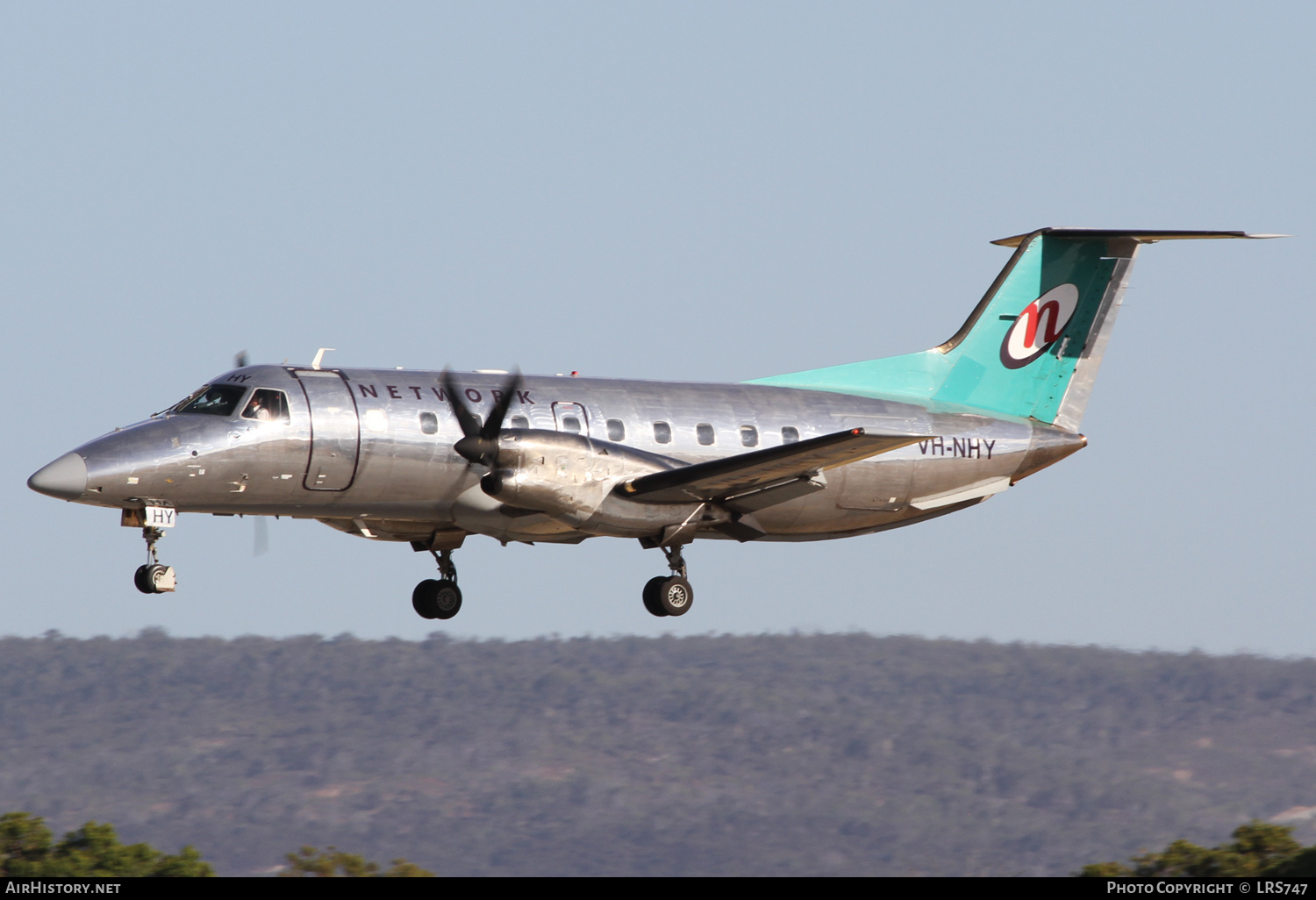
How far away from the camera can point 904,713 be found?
7788 cm

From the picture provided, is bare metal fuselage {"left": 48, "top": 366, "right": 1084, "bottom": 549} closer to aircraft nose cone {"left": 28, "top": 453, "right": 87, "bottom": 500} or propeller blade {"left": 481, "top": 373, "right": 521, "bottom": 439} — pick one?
aircraft nose cone {"left": 28, "top": 453, "right": 87, "bottom": 500}

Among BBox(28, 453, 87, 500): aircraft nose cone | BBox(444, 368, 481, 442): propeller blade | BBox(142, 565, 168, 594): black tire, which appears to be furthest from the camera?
BBox(444, 368, 481, 442): propeller blade

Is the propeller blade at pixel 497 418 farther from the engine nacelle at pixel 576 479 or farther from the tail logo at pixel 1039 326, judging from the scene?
the tail logo at pixel 1039 326

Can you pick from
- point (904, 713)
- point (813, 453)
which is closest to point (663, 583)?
point (813, 453)

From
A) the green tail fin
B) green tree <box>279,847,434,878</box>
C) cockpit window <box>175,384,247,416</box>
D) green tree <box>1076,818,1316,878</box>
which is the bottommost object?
green tree <box>1076,818,1316,878</box>

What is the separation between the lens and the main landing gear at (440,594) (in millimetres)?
23938

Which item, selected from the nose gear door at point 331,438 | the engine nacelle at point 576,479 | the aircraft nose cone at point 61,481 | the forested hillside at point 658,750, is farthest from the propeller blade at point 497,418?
the forested hillside at point 658,750

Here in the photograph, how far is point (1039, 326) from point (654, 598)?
7.99m

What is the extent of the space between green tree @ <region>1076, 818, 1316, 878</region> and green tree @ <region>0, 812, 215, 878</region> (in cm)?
1353

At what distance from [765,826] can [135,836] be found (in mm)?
29673

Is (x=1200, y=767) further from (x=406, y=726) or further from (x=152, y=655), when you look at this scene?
(x=152, y=655)

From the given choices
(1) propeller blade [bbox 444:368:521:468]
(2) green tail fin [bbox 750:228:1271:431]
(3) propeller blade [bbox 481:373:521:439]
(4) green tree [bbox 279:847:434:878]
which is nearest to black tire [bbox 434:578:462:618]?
(1) propeller blade [bbox 444:368:521:468]

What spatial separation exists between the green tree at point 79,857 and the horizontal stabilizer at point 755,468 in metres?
8.70

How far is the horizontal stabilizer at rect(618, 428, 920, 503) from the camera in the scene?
21.1 metres
